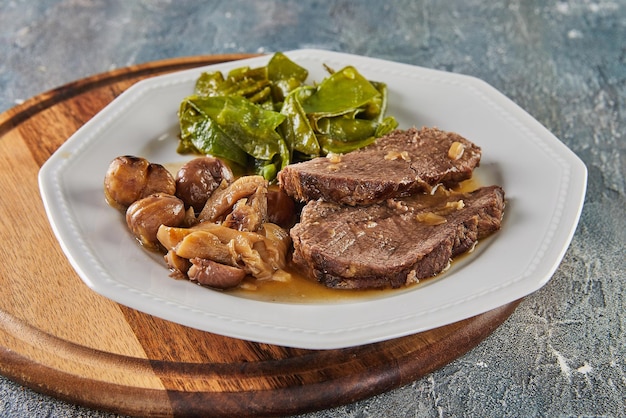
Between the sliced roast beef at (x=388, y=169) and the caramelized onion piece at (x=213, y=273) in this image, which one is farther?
the sliced roast beef at (x=388, y=169)

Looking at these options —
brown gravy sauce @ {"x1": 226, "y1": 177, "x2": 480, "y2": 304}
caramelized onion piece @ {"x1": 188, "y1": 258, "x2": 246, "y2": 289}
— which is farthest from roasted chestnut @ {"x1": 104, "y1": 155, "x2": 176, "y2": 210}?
brown gravy sauce @ {"x1": 226, "y1": 177, "x2": 480, "y2": 304}

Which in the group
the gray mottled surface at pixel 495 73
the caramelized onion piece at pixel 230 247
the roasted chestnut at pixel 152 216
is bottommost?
the gray mottled surface at pixel 495 73

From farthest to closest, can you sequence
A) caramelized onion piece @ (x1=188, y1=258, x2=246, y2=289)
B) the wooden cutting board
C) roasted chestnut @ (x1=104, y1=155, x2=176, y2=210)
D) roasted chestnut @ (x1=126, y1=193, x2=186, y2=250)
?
roasted chestnut @ (x1=104, y1=155, x2=176, y2=210) → roasted chestnut @ (x1=126, y1=193, x2=186, y2=250) → caramelized onion piece @ (x1=188, y1=258, x2=246, y2=289) → the wooden cutting board

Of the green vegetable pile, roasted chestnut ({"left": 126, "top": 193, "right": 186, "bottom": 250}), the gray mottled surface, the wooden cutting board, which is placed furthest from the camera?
the green vegetable pile

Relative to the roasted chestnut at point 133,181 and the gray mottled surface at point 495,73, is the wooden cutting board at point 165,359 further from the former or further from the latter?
the roasted chestnut at point 133,181

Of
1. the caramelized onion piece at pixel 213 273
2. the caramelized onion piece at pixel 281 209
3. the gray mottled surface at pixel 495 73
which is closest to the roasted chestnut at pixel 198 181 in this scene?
the caramelized onion piece at pixel 281 209

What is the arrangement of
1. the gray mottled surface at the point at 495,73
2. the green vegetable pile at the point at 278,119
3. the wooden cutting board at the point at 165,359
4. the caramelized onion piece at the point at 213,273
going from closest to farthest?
the wooden cutting board at the point at 165,359, the gray mottled surface at the point at 495,73, the caramelized onion piece at the point at 213,273, the green vegetable pile at the point at 278,119

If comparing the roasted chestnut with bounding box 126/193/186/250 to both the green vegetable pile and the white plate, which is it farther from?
the green vegetable pile

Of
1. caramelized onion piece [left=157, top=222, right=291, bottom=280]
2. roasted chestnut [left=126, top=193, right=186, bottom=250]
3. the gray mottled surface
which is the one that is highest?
roasted chestnut [left=126, top=193, right=186, bottom=250]
